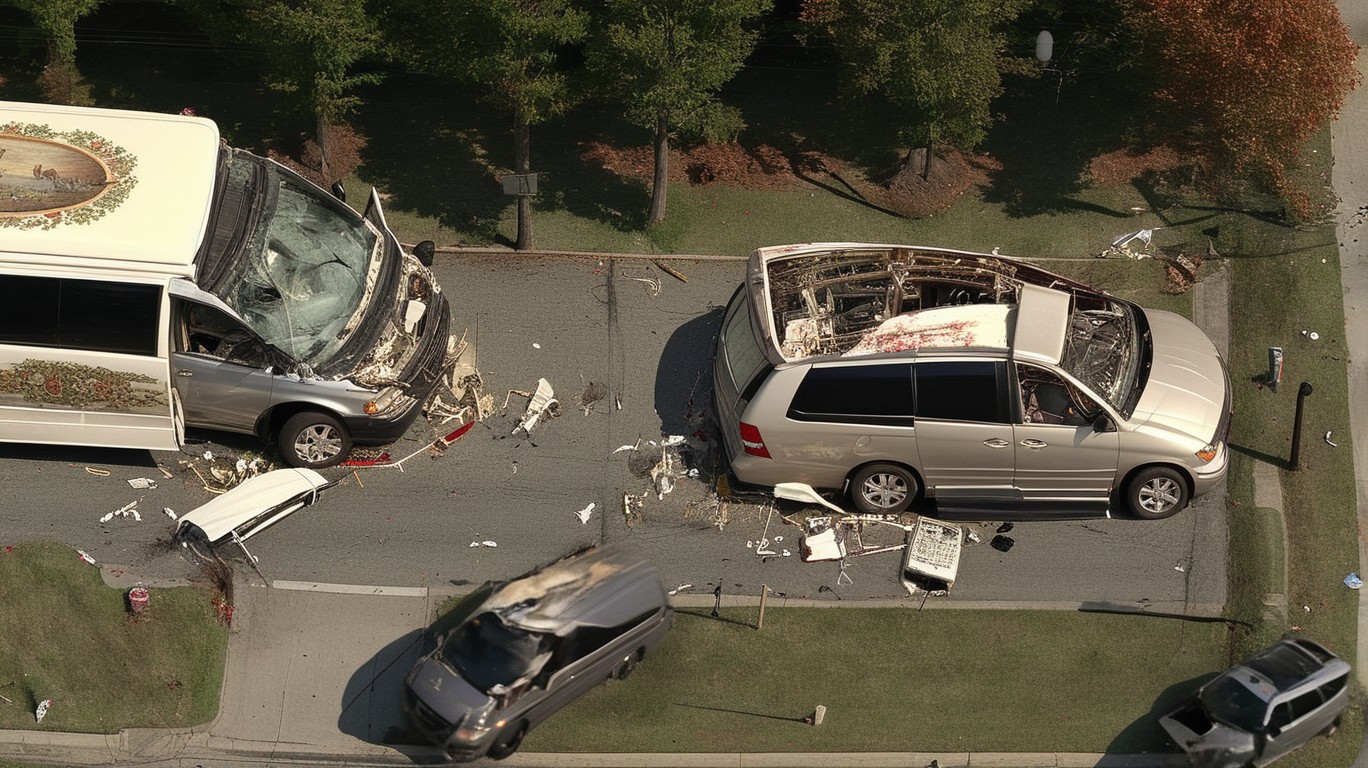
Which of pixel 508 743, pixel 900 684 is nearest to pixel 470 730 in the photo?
pixel 508 743

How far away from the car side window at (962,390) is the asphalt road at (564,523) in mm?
1417

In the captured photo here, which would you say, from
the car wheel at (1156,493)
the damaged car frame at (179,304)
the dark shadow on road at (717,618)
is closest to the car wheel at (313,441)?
the damaged car frame at (179,304)

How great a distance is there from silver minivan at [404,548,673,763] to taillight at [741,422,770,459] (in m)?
1.89

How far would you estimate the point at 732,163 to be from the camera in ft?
65.0

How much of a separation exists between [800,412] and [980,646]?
294 centimetres

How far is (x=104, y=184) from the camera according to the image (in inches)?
563

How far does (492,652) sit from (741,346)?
14.9 ft

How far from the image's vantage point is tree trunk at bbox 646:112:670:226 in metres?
18.2

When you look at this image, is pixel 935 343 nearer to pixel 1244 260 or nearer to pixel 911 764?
pixel 911 764

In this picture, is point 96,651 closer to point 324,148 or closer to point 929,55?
point 324,148

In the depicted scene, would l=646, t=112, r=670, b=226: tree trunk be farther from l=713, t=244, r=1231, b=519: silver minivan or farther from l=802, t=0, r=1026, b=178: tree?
l=713, t=244, r=1231, b=519: silver minivan

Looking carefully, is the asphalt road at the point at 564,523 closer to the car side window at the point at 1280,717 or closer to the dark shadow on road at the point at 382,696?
the dark shadow on road at the point at 382,696

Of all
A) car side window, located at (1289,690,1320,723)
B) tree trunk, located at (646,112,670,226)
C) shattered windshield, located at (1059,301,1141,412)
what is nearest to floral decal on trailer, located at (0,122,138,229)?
tree trunk, located at (646,112,670,226)

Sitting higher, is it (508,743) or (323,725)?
(508,743)
